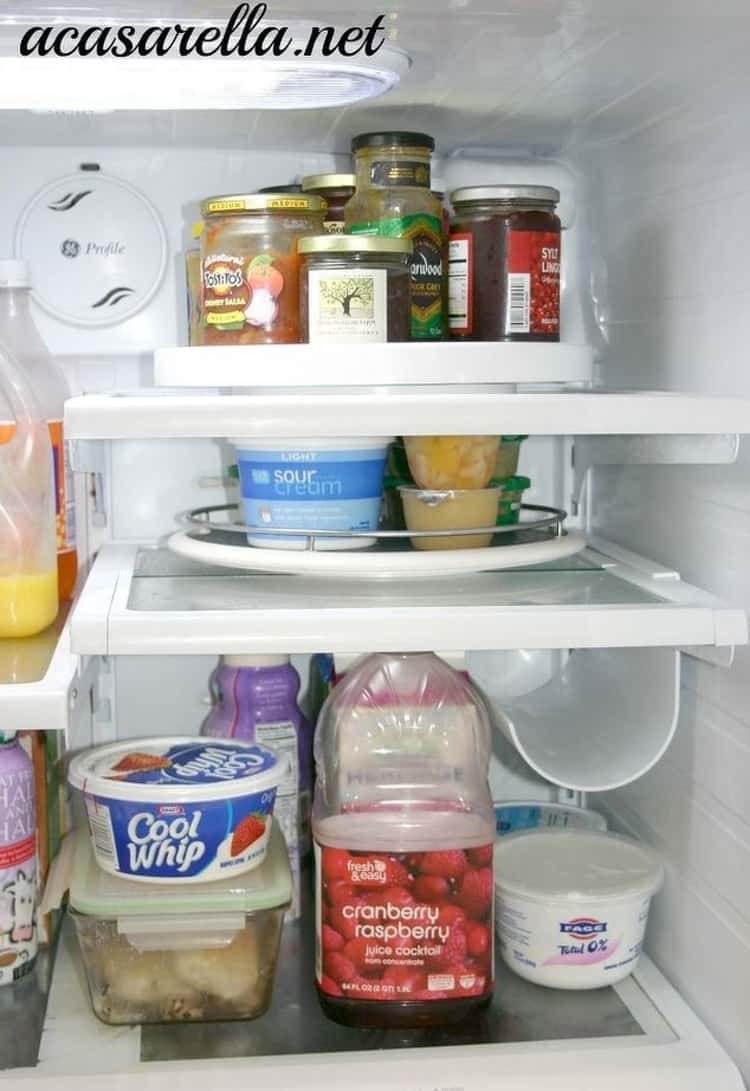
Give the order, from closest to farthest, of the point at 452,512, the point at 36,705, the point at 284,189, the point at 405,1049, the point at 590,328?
the point at 36,705 → the point at 405,1049 → the point at 452,512 → the point at 284,189 → the point at 590,328

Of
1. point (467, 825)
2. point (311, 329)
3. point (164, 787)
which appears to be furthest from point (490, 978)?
point (311, 329)

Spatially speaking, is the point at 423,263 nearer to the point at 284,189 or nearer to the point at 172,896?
the point at 284,189

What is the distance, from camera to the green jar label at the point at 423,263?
3.88 ft

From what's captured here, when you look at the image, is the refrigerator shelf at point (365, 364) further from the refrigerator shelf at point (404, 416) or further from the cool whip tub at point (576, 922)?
the cool whip tub at point (576, 922)

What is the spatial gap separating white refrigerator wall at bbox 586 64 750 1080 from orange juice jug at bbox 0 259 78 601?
1.83ft

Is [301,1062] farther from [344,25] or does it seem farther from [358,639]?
[344,25]

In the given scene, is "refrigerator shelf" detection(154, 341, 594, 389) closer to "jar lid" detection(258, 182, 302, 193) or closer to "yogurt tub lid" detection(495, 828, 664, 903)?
"jar lid" detection(258, 182, 302, 193)

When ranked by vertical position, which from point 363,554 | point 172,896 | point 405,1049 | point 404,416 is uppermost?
point 404,416

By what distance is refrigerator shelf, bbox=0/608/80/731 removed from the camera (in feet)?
3.24

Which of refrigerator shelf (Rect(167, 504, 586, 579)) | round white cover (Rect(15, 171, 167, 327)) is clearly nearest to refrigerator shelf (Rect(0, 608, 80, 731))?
refrigerator shelf (Rect(167, 504, 586, 579))

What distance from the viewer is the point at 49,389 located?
134 cm

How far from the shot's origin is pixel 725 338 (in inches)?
43.9

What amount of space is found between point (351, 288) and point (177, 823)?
1.53 feet

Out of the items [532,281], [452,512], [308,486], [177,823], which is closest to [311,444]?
[308,486]
